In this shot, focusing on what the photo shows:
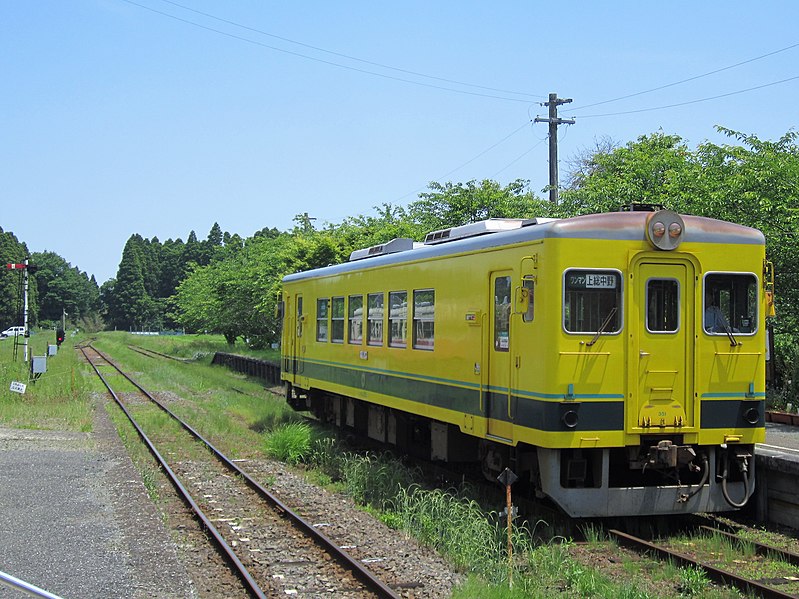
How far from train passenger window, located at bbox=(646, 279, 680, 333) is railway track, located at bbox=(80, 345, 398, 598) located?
11.7 ft

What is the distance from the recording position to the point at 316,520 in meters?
9.97

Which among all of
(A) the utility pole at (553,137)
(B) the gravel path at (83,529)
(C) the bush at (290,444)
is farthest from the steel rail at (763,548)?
(A) the utility pole at (553,137)

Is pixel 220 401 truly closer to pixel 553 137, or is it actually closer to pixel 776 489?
pixel 553 137

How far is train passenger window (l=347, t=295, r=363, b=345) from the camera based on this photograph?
45.1 feet

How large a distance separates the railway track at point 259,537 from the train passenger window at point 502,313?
8.49ft

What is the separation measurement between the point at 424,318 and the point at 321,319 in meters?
4.77

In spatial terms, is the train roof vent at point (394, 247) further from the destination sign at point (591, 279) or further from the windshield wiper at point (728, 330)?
the windshield wiper at point (728, 330)

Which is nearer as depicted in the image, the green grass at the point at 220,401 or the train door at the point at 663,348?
the train door at the point at 663,348

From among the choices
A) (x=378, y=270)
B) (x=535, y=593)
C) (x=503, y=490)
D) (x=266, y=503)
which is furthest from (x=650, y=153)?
(x=535, y=593)

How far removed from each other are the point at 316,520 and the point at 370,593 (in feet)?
9.39

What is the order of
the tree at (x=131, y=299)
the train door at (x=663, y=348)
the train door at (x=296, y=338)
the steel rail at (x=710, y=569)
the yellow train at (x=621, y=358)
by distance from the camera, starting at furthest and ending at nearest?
the tree at (x=131, y=299)
the train door at (x=296, y=338)
the train door at (x=663, y=348)
the yellow train at (x=621, y=358)
the steel rail at (x=710, y=569)

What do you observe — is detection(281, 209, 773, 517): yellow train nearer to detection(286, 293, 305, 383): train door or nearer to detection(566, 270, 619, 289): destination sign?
detection(566, 270, 619, 289): destination sign

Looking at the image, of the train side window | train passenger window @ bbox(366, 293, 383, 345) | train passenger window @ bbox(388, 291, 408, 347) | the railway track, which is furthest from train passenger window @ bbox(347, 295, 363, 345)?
the train side window

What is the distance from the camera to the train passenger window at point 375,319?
42.3 ft
